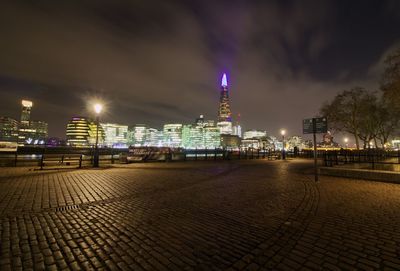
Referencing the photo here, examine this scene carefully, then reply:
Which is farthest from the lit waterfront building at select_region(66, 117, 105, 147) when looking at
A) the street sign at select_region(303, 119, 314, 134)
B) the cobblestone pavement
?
the cobblestone pavement

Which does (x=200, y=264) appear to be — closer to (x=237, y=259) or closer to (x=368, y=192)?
(x=237, y=259)

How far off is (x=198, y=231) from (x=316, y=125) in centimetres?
941

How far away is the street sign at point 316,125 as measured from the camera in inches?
428

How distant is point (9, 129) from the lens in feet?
584

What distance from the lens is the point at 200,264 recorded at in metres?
3.26

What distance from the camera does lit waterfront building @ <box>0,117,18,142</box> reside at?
6708 inches

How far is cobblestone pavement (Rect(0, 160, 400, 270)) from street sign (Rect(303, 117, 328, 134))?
391cm

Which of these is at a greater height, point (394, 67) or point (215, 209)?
point (394, 67)

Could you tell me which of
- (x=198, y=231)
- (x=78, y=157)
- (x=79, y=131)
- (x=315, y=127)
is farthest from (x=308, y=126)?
(x=79, y=131)

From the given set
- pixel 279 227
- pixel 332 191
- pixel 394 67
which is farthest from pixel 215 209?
pixel 394 67

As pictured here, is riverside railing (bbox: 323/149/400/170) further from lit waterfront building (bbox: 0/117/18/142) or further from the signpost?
lit waterfront building (bbox: 0/117/18/142)

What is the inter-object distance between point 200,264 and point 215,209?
115 inches

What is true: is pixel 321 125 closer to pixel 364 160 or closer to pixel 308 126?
pixel 308 126

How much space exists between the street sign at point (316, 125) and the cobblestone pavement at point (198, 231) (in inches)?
154
